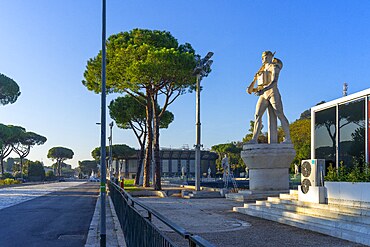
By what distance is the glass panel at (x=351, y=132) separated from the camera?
12.6 metres

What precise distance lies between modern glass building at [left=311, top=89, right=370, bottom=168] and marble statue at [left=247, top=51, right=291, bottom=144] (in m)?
5.16

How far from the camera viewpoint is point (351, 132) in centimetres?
1315

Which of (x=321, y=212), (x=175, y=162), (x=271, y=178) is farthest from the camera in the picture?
(x=175, y=162)

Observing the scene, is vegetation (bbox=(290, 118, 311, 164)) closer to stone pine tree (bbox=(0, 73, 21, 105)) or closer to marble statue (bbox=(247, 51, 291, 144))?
marble statue (bbox=(247, 51, 291, 144))

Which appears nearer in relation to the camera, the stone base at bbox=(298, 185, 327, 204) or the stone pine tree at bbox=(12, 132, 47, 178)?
the stone base at bbox=(298, 185, 327, 204)

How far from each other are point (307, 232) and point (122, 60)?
983 inches

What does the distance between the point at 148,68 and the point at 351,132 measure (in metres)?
20.0

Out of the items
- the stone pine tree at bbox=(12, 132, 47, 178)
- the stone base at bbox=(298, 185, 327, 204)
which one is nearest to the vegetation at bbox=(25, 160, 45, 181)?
the stone pine tree at bbox=(12, 132, 47, 178)

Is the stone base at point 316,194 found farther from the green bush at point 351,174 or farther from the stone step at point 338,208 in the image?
the green bush at point 351,174

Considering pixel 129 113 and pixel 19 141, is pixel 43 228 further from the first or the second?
pixel 19 141

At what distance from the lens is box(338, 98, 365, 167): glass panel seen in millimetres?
12609

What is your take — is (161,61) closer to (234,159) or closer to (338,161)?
(338,161)

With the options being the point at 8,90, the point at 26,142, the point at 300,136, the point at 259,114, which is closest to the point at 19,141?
the point at 26,142

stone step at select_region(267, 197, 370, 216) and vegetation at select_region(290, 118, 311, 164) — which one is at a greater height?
vegetation at select_region(290, 118, 311, 164)
